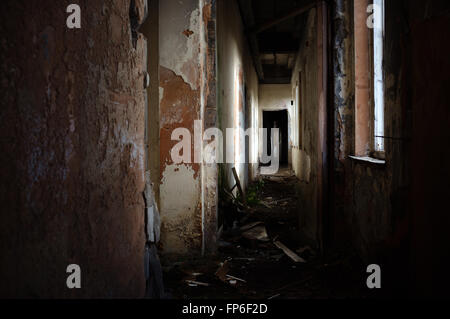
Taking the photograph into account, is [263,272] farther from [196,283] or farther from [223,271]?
[196,283]

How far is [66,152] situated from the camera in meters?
1.11

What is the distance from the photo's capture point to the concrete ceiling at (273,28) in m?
6.90

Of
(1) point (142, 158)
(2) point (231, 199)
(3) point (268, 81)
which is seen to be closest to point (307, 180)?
(2) point (231, 199)

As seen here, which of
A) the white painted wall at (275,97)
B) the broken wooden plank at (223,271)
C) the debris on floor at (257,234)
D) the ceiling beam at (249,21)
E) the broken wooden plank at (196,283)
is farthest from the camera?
the white painted wall at (275,97)

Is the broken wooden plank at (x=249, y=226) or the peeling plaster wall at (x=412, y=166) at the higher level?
the peeling plaster wall at (x=412, y=166)

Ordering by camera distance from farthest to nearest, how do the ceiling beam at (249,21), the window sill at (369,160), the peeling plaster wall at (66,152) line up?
the ceiling beam at (249,21) < the window sill at (369,160) < the peeling plaster wall at (66,152)

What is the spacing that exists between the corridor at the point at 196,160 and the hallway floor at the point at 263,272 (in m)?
0.02

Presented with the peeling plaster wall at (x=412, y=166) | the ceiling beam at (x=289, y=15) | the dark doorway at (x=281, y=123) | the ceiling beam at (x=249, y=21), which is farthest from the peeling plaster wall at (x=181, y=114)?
the dark doorway at (x=281, y=123)

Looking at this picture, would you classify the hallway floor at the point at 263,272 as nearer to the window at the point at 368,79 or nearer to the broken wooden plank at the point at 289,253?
the broken wooden plank at the point at 289,253

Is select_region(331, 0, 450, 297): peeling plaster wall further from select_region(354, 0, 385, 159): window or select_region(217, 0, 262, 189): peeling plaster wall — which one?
select_region(217, 0, 262, 189): peeling plaster wall

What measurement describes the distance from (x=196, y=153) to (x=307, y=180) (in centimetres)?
185

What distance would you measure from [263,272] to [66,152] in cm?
284

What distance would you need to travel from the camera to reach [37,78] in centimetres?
99

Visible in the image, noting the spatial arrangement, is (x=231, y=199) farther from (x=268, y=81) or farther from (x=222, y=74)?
(x=268, y=81)
